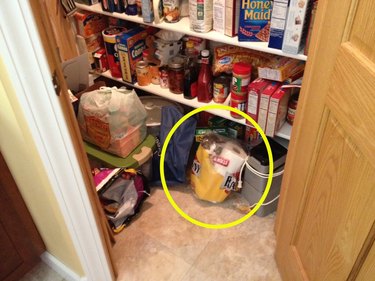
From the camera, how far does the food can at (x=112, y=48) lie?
1.76 meters

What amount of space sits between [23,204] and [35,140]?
1.36 ft

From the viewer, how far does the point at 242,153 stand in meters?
1.59

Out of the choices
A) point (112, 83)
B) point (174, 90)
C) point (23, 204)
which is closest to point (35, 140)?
point (23, 204)

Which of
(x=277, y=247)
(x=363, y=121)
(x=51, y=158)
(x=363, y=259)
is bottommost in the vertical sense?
(x=277, y=247)

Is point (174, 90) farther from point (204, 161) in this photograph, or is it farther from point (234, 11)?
point (234, 11)

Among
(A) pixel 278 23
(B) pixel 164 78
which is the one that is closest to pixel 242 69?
(A) pixel 278 23

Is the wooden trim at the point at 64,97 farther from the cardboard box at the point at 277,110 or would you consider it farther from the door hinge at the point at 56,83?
the cardboard box at the point at 277,110

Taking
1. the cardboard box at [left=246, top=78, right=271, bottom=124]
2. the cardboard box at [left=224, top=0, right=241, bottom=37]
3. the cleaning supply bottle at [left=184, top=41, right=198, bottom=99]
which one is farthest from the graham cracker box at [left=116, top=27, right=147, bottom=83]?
the cardboard box at [left=246, top=78, right=271, bottom=124]

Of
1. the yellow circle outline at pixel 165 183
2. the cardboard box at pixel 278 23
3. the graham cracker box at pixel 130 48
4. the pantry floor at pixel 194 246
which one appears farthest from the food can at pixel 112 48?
the cardboard box at pixel 278 23

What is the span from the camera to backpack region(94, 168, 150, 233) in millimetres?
1483

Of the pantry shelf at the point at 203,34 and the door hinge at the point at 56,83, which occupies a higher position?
the door hinge at the point at 56,83

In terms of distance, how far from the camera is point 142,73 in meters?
1.76

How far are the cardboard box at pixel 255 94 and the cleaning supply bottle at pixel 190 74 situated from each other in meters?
0.32

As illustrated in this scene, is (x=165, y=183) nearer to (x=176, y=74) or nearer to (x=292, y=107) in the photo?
(x=176, y=74)
